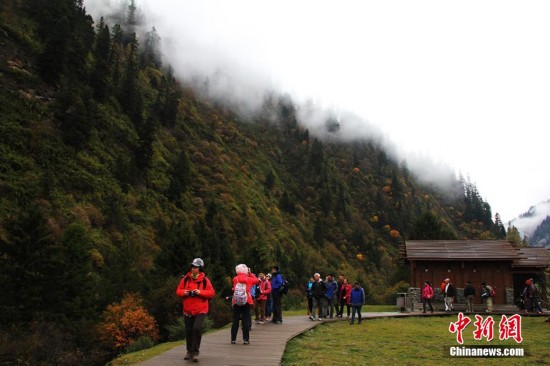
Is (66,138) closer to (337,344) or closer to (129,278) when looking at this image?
(129,278)

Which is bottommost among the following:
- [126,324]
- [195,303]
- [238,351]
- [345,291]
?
[126,324]

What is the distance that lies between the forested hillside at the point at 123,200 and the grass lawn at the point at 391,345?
764cm

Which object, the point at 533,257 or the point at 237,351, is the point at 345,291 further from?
the point at 533,257

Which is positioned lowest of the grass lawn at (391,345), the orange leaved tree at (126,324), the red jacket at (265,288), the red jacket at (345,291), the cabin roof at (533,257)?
the orange leaved tree at (126,324)

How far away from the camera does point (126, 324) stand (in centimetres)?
2288

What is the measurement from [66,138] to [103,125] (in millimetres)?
9249

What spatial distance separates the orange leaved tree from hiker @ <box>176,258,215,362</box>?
543 inches

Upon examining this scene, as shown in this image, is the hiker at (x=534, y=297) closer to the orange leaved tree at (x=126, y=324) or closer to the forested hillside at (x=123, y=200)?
the forested hillside at (x=123, y=200)

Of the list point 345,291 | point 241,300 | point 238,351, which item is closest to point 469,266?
point 345,291

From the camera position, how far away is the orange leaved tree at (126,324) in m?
22.3

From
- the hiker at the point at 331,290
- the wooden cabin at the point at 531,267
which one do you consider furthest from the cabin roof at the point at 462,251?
the hiker at the point at 331,290

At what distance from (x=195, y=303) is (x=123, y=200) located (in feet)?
128

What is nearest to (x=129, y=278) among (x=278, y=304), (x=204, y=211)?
(x=278, y=304)

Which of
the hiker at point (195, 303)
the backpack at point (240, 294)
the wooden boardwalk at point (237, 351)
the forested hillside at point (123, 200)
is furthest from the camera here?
the forested hillside at point (123, 200)
